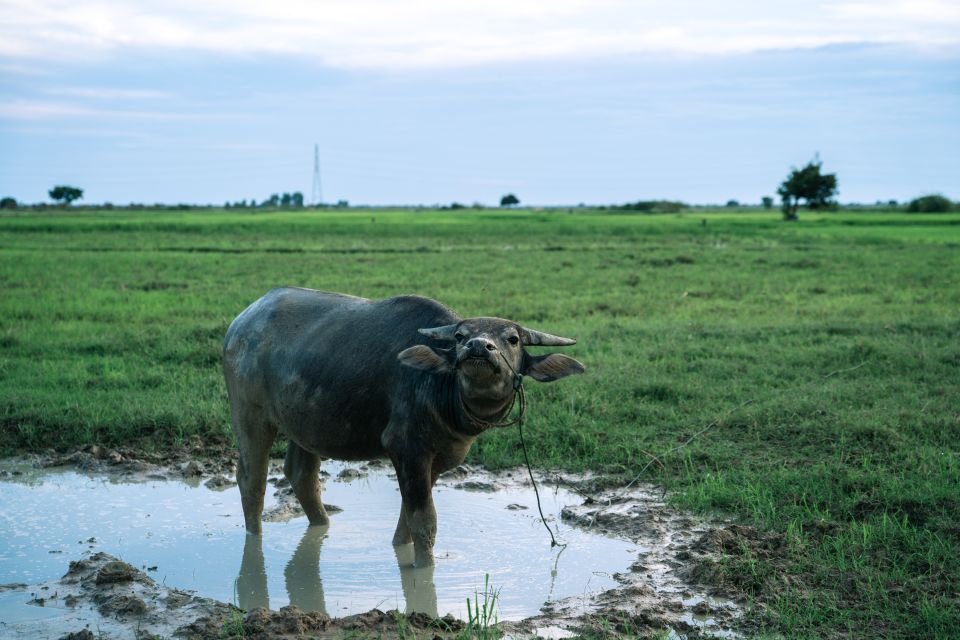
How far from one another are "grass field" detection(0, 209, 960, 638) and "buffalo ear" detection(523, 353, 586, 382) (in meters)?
1.23

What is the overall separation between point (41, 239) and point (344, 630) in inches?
1188

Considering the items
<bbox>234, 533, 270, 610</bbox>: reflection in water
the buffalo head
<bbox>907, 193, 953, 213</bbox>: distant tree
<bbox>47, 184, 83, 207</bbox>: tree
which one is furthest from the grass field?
<bbox>47, 184, 83, 207</bbox>: tree

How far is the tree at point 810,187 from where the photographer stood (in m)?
63.0

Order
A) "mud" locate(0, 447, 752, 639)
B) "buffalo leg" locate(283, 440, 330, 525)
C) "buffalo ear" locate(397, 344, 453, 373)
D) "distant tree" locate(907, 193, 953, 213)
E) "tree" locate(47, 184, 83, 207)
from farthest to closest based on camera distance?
1. "tree" locate(47, 184, 83, 207)
2. "distant tree" locate(907, 193, 953, 213)
3. "buffalo leg" locate(283, 440, 330, 525)
4. "buffalo ear" locate(397, 344, 453, 373)
5. "mud" locate(0, 447, 752, 639)

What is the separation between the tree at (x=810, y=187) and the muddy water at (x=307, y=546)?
60681 mm

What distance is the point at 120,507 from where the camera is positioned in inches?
225

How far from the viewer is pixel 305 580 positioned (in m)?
4.74

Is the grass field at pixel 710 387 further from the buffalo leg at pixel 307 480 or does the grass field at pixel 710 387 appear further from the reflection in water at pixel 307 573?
the reflection in water at pixel 307 573

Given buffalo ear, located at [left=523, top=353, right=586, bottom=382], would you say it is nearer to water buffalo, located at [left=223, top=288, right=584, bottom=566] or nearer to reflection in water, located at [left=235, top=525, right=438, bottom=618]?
water buffalo, located at [left=223, top=288, right=584, bottom=566]

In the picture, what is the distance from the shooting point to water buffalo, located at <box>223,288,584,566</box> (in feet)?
13.5

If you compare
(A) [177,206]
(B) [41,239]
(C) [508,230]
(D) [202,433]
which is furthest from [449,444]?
(A) [177,206]

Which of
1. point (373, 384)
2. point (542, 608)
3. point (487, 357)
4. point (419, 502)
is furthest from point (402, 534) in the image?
point (487, 357)

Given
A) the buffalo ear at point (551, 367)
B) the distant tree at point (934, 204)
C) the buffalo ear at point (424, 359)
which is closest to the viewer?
the buffalo ear at point (424, 359)

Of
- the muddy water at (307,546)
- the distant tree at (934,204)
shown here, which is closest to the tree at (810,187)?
the distant tree at (934,204)
